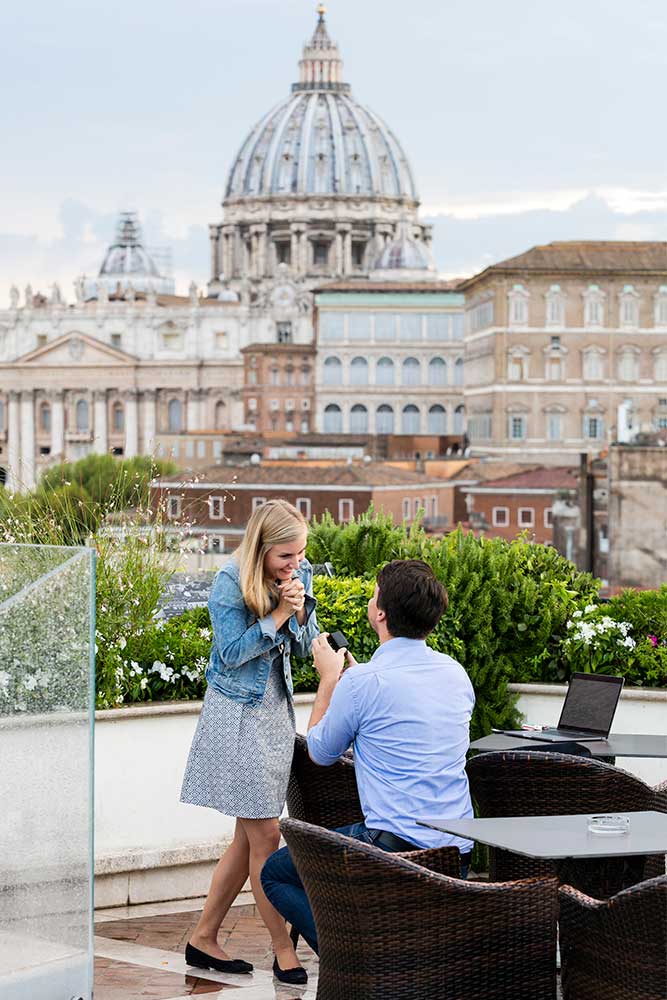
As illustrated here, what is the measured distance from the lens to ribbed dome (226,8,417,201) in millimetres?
124625

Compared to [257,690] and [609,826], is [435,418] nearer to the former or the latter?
[257,690]

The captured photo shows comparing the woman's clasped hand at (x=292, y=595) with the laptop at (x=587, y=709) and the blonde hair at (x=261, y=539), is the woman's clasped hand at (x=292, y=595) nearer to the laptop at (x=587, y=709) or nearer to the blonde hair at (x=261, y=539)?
the blonde hair at (x=261, y=539)

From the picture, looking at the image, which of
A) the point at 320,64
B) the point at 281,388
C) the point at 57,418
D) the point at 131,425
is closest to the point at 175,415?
the point at 131,425

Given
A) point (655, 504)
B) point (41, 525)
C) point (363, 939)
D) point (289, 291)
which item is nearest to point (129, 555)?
point (41, 525)

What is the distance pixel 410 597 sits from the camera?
4152mm

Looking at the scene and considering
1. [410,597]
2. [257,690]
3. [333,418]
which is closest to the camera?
[410,597]

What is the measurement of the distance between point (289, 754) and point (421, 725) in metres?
0.68

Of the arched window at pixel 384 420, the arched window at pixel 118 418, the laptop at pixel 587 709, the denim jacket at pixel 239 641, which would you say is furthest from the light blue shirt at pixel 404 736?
the arched window at pixel 118 418

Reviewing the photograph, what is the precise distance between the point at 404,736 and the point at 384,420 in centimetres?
8192

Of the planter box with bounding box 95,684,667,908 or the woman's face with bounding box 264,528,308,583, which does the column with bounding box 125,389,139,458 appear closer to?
the planter box with bounding box 95,684,667,908

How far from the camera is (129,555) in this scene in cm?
596

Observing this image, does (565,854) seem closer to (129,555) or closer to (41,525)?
(129,555)

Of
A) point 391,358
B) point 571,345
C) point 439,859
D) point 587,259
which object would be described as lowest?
point 439,859

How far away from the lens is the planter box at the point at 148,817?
5.51 metres
